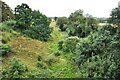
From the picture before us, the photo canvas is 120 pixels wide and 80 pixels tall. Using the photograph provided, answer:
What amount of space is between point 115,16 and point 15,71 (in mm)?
6460

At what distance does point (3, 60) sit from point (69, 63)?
16.4 feet

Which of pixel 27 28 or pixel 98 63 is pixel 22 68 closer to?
pixel 98 63

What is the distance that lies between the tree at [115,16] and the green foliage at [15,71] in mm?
5762

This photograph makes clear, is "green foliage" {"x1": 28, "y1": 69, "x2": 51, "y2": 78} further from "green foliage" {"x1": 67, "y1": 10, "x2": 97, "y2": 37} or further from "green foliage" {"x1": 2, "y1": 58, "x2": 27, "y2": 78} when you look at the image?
"green foliage" {"x1": 67, "y1": 10, "x2": 97, "y2": 37}

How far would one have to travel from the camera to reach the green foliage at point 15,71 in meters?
15.1

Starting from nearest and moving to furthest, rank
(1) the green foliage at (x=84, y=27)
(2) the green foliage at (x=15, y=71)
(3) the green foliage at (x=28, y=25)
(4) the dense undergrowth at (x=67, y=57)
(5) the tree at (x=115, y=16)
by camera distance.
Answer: (2) the green foliage at (x=15, y=71)
(4) the dense undergrowth at (x=67, y=57)
(5) the tree at (x=115, y=16)
(3) the green foliage at (x=28, y=25)
(1) the green foliage at (x=84, y=27)

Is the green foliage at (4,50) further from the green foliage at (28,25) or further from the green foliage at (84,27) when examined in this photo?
the green foliage at (84,27)

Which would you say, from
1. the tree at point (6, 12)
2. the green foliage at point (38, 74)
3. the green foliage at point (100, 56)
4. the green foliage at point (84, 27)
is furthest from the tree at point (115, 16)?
the tree at point (6, 12)

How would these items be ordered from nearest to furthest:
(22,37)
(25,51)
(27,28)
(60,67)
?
(60,67)
(25,51)
(22,37)
(27,28)

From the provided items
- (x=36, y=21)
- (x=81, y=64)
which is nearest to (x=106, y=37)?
(x=81, y=64)

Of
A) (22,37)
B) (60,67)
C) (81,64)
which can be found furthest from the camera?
(22,37)

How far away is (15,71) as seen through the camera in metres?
15.4

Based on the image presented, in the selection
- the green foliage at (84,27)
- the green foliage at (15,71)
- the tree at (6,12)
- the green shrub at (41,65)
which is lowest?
the green shrub at (41,65)

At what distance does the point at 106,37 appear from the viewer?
60.0 feet
